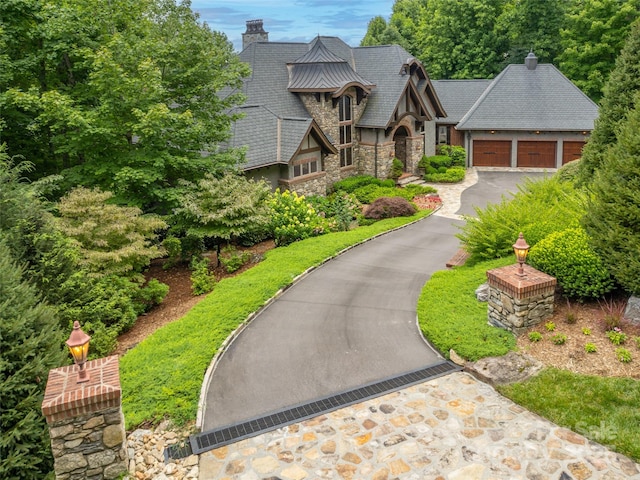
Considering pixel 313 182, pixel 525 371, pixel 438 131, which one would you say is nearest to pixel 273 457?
pixel 525 371

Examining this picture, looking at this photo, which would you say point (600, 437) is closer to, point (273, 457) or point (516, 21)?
point (273, 457)

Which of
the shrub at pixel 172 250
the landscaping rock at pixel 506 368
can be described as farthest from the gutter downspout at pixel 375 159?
the landscaping rock at pixel 506 368

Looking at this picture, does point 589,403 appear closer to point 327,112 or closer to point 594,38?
point 327,112

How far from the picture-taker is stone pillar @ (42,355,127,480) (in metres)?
6.86

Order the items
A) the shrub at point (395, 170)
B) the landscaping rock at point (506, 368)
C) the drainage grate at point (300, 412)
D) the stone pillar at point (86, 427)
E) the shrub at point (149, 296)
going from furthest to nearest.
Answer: the shrub at point (395, 170) → the shrub at point (149, 296) → the landscaping rock at point (506, 368) → the drainage grate at point (300, 412) → the stone pillar at point (86, 427)

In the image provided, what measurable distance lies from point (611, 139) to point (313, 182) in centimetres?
1320

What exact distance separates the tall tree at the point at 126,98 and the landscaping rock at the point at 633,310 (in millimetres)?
12934

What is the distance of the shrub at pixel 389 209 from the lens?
23.5 meters

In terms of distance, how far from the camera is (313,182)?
2517 cm

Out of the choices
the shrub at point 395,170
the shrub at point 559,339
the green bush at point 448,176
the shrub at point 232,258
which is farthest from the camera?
the green bush at point 448,176

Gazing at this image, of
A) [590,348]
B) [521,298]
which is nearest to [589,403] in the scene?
[590,348]

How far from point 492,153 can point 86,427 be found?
33.2m

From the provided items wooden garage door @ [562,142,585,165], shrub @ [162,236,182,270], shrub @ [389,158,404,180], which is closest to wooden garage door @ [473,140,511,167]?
wooden garage door @ [562,142,585,165]

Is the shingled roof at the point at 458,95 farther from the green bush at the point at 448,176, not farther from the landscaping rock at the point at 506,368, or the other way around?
the landscaping rock at the point at 506,368
